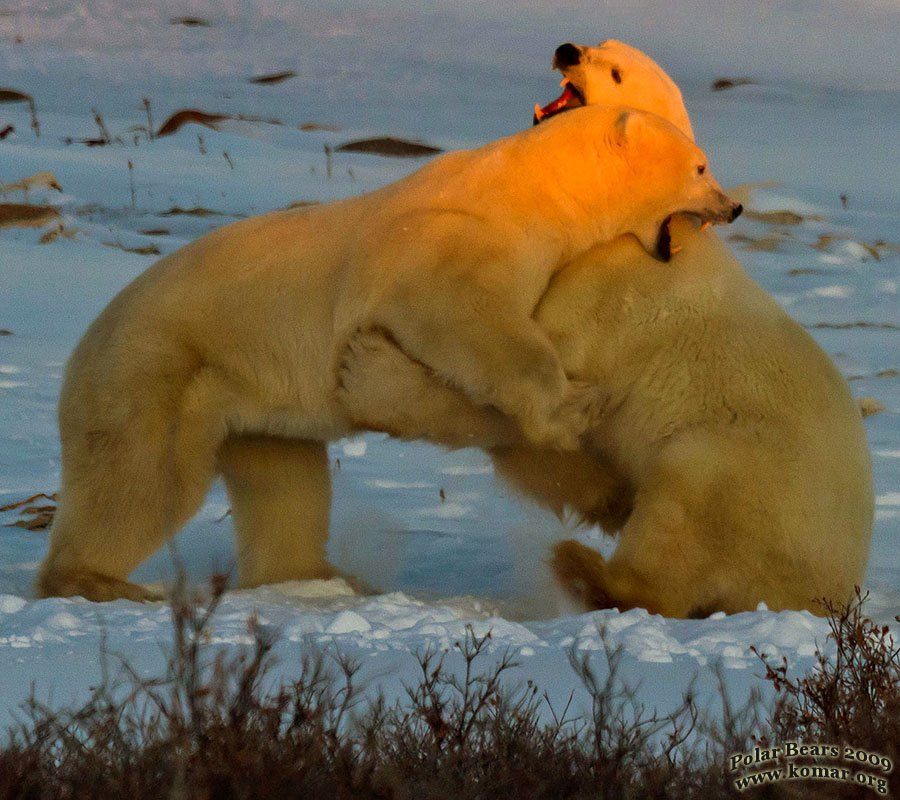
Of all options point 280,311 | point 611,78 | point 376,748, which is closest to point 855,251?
point 611,78

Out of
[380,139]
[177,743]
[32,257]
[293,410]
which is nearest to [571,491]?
[293,410]

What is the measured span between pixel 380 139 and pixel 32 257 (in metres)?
5.83

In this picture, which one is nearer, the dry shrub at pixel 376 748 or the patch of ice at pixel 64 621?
the dry shrub at pixel 376 748

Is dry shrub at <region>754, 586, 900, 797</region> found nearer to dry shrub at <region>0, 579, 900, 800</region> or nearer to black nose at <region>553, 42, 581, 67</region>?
dry shrub at <region>0, 579, 900, 800</region>

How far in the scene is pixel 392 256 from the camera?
4715 mm

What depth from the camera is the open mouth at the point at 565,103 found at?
5492 millimetres

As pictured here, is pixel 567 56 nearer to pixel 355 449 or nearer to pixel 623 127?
pixel 623 127

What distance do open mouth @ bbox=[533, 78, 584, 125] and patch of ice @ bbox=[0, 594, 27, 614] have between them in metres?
2.66

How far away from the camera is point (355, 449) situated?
25.8 feet

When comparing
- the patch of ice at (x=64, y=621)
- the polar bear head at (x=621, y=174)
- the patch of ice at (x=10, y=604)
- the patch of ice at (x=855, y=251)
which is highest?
the polar bear head at (x=621, y=174)

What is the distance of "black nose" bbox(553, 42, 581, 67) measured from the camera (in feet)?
17.3

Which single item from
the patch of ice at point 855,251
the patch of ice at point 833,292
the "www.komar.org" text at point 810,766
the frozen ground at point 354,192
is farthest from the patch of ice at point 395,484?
the patch of ice at point 855,251

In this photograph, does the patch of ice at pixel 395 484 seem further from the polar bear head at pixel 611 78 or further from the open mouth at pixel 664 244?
the open mouth at pixel 664 244

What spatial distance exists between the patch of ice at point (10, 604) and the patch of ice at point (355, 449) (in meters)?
3.48
